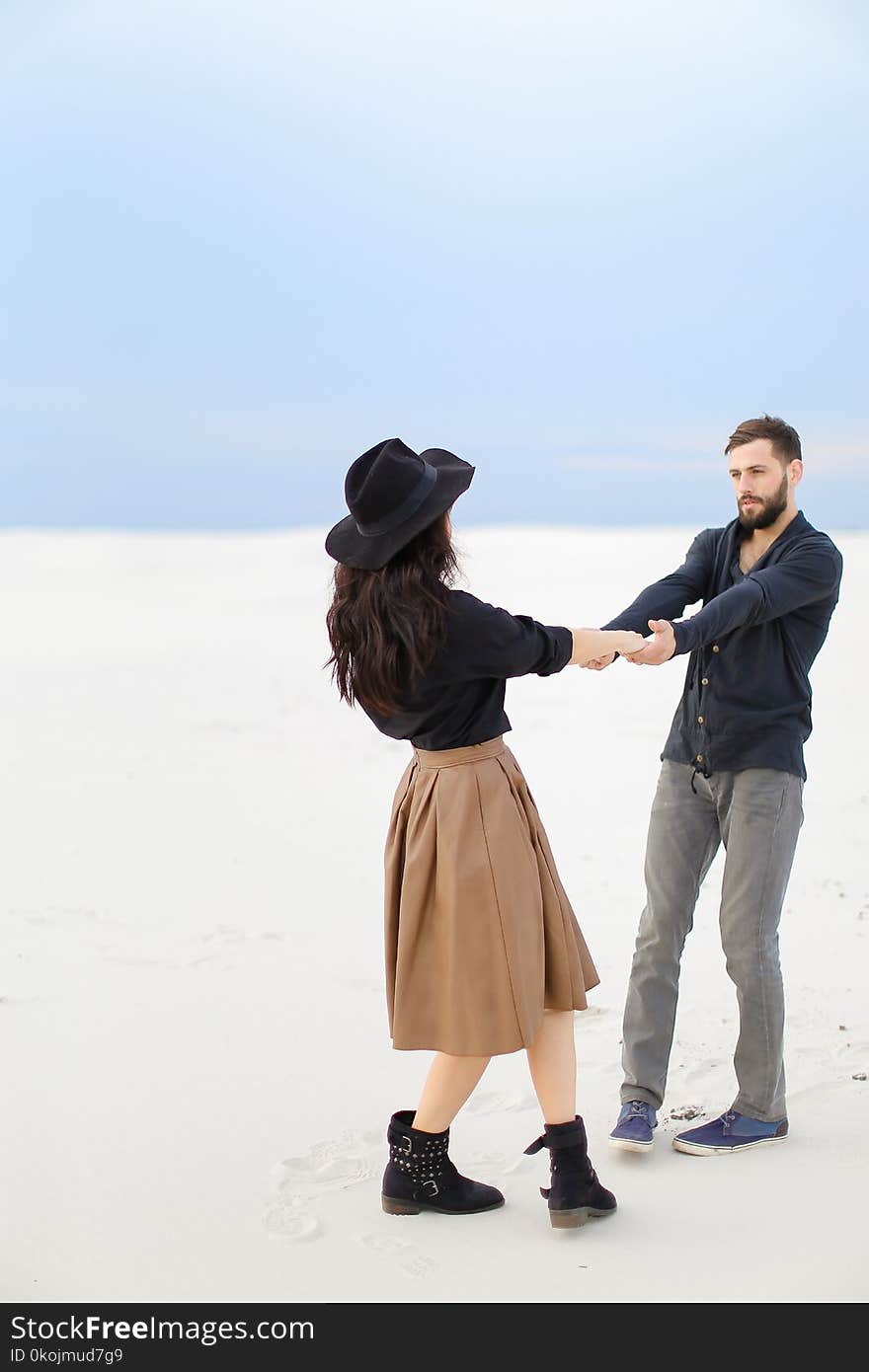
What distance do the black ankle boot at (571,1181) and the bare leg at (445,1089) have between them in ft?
0.66

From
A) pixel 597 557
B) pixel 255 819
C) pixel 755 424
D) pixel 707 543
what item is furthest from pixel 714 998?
pixel 597 557

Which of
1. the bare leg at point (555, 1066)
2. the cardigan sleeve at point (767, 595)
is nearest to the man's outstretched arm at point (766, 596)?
the cardigan sleeve at point (767, 595)

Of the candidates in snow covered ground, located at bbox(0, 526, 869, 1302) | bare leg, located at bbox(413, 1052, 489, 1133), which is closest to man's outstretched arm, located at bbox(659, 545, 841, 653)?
snow covered ground, located at bbox(0, 526, 869, 1302)

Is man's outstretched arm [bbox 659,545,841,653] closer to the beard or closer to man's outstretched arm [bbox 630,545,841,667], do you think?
man's outstretched arm [bbox 630,545,841,667]

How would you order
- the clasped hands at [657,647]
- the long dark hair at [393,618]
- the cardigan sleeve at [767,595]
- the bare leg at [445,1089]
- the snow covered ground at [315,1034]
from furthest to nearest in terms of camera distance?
the clasped hands at [657,647]
the cardigan sleeve at [767,595]
the bare leg at [445,1089]
the snow covered ground at [315,1034]
the long dark hair at [393,618]

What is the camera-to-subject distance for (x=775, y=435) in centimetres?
330

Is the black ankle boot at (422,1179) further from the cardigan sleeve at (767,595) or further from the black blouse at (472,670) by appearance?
the cardigan sleeve at (767,595)

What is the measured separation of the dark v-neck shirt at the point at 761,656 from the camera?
317 cm

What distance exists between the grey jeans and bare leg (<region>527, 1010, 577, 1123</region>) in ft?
1.77

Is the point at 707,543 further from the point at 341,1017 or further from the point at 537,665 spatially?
the point at 341,1017

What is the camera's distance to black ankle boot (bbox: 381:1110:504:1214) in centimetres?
295

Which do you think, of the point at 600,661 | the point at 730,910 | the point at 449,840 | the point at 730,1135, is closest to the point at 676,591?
the point at 600,661

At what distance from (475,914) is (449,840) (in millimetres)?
167

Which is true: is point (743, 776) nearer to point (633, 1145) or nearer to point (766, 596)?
point (766, 596)
